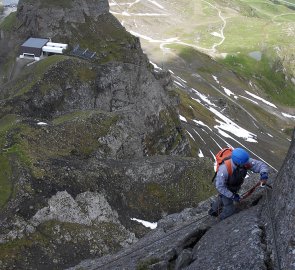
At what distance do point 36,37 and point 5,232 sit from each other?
60337 mm

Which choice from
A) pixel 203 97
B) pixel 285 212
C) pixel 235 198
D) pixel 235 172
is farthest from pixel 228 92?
pixel 285 212

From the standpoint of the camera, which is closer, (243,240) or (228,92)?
(243,240)

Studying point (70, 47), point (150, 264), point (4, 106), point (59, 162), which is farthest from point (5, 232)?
point (70, 47)

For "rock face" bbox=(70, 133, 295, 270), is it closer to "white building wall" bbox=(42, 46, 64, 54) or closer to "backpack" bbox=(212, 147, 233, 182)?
"backpack" bbox=(212, 147, 233, 182)

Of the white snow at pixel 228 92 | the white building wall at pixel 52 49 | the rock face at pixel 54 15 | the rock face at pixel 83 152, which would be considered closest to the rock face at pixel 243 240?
the rock face at pixel 83 152

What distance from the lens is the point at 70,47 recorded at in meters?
85.2

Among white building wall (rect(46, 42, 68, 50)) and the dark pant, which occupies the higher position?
the dark pant

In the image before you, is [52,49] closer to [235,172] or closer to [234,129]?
[235,172]

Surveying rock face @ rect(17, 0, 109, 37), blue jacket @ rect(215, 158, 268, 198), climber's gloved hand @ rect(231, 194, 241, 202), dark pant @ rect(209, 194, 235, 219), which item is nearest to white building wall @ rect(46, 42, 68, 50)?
rock face @ rect(17, 0, 109, 37)

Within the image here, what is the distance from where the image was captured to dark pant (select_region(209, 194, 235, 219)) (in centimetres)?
2569

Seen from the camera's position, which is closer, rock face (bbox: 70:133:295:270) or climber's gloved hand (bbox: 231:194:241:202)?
rock face (bbox: 70:133:295:270)

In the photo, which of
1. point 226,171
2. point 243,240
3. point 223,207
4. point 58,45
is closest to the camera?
point 243,240

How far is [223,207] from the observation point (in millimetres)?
26734

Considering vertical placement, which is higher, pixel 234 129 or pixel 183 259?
pixel 183 259
